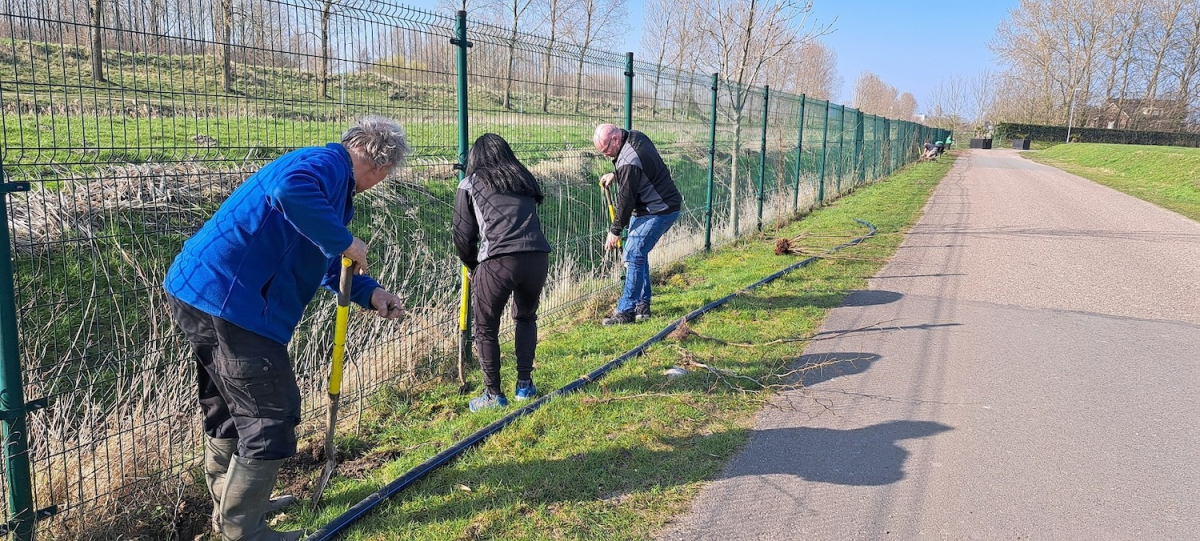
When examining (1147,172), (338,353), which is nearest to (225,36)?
(338,353)

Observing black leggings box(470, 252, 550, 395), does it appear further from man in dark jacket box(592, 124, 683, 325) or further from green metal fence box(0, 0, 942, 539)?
man in dark jacket box(592, 124, 683, 325)

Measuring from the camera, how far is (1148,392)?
15.7 ft

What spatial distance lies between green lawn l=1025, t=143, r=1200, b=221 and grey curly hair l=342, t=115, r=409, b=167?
16.9 m

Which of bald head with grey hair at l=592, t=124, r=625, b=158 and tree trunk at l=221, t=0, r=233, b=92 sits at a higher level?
tree trunk at l=221, t=0, r=233, b=92

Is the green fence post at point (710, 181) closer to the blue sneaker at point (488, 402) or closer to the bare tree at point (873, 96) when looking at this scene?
the blue sneaker at point (488, 402)

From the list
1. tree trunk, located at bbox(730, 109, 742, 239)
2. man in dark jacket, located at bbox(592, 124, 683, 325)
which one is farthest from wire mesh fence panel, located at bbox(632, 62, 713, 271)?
man in dark jacket, located at bbox(592, 124, 683, 325)

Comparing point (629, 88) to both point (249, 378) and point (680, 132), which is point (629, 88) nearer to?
point (680, 132)

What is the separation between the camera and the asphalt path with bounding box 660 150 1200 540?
324 centimetres

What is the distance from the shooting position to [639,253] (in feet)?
20.9

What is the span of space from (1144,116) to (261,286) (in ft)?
270

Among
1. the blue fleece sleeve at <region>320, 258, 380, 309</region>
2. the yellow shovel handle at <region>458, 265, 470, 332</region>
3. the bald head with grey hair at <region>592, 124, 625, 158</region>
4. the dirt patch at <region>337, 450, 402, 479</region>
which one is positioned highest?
the bald head with grey hair at <region>592, 124, 625, 158</region>

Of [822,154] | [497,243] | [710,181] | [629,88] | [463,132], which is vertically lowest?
[497,243]

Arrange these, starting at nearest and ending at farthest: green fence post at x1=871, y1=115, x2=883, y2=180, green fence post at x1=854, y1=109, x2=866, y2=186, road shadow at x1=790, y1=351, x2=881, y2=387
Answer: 1. road shadow at x1=790, y1=351, x2=881, y2=387
2. green fence post at x1=854, y1=109, x2=866, y2=186
3. green fence post at x1=871, y1=115, x2=883, y2=180

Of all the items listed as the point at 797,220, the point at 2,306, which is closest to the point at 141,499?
the point at 2,306
